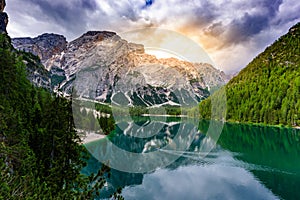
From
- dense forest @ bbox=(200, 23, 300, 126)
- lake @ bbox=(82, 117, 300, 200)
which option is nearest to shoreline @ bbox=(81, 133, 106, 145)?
lake @ bbox=(82, 117, 300, 200)

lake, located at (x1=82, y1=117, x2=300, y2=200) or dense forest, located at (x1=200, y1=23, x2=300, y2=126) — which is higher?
dense forest, located at (x1=200, y1=23, x2=300, y2=126)

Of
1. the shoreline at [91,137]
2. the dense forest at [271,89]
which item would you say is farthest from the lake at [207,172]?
the dense forest at [271,89]

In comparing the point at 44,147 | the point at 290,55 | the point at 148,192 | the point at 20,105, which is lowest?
the point at 148,192

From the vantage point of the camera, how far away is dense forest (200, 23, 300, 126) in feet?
287

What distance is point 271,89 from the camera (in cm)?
10519

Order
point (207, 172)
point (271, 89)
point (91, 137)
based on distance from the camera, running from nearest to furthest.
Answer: point (207, 172)
point (91, 137)
point (271, 89)

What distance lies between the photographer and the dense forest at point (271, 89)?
87375mm

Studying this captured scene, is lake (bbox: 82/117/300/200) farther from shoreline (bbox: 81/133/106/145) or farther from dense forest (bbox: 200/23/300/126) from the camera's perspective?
dense forest (bbox: 200/23/300/126)

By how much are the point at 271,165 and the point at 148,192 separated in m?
18.2

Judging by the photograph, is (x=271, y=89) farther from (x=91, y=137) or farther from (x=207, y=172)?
(x=207, y=172)

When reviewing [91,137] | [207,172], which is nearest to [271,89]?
[91,137]

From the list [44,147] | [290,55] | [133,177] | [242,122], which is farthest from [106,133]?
[290,55]

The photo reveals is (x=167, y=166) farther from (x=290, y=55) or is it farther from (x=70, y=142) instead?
(x=290, y=55)

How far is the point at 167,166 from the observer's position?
3531 centimetres
